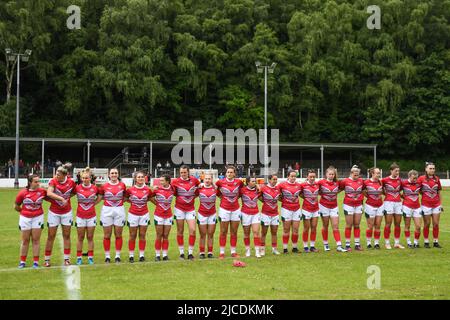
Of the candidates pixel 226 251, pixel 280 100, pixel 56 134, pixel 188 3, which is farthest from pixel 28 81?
pixel 226 251

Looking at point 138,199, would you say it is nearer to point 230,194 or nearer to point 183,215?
point 183,215

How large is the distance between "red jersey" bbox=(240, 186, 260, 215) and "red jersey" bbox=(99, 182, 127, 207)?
8.80 feet

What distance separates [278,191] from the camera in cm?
1391

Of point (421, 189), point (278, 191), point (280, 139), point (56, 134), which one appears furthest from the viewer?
point (280, 139)

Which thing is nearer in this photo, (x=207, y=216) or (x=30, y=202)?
(x=30, y=202)

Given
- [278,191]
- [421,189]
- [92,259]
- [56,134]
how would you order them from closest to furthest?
1. [92,259]
2. [278,191]
3. [421,189]
4. [56,134]

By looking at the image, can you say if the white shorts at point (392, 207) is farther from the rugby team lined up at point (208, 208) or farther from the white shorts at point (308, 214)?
the white shorts at point (308, 214)

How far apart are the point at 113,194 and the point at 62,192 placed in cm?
103

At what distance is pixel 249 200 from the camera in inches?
530

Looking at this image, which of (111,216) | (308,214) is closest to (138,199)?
(111,216)

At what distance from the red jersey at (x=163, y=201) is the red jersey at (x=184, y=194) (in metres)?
0.15

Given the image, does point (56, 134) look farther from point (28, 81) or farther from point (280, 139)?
point (280, 139)

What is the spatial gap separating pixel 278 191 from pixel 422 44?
165 ft

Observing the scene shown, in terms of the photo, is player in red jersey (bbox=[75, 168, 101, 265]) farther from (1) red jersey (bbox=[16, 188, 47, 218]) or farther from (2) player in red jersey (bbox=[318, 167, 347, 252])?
(2) player in red jersey (bbox=[318, 167, 347, 252])
